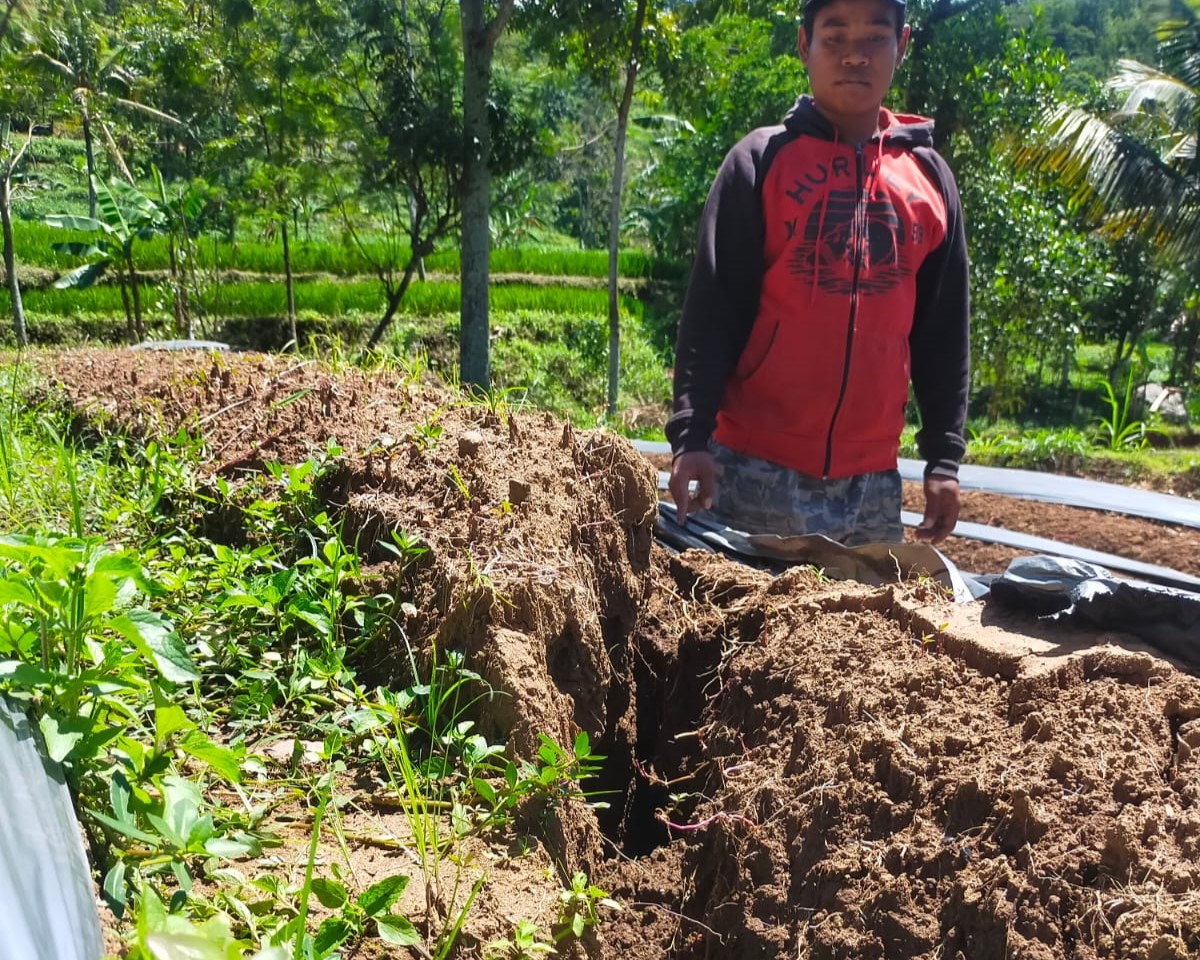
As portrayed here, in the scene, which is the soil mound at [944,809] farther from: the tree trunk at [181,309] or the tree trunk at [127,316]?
the tree trunk at [127,316]

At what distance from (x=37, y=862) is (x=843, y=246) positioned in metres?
2.27

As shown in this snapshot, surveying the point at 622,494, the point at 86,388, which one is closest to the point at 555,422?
the point at 622,494

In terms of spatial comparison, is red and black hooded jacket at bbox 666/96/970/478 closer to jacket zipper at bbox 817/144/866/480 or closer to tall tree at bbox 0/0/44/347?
jacket zipper at bbox 817/144/866/480

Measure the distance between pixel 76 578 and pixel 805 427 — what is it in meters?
2.01

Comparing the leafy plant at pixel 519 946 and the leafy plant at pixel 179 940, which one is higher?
the leafy plant at pixel 179 940

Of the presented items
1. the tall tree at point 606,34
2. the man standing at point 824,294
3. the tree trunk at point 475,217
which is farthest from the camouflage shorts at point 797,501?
the tall tree at point 606,34

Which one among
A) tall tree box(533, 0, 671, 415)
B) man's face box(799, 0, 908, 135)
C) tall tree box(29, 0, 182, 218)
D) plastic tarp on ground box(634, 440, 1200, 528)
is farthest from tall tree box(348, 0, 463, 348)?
man's face box(799, 0, 908, 135)

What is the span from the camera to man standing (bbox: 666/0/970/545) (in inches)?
103

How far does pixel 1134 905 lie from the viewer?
4.46ft

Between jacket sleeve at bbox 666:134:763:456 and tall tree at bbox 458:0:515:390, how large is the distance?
19.0ft

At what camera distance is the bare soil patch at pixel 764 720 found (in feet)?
4.79

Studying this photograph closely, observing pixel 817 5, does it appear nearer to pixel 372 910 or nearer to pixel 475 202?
pixel 372 910

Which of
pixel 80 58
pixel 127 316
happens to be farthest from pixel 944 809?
pixel 80 58

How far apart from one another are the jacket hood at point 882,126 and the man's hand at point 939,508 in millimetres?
966
